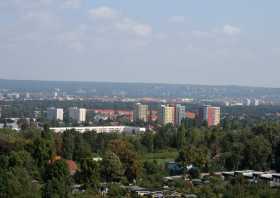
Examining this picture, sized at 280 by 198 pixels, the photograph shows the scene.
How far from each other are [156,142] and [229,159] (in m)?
6.57

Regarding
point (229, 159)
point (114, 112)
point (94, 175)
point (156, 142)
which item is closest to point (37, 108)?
point (114, 112)

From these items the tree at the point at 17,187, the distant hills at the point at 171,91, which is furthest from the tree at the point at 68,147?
the distant hills at the point at 171,91

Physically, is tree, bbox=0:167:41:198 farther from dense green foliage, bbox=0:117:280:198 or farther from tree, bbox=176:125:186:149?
tree, bbox=176:125:186:149

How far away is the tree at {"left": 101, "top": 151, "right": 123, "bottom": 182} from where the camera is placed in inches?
751

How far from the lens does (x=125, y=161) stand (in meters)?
20.3

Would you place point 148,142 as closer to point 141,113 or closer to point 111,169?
point 111,169

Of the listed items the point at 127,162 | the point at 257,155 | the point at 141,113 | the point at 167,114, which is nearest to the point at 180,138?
the point at 257,155

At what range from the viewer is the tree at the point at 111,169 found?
1908 centimetres

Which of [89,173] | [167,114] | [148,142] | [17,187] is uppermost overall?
[17,187]

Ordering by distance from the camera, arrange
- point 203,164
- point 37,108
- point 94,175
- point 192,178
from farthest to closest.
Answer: point 37,108 < point 203,164 < point 192,178 < point 94,175

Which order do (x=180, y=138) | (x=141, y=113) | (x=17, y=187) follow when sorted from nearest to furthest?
1. (x=17, y=187)
2. (x=180, y=138)
3. (x=141, y=113)

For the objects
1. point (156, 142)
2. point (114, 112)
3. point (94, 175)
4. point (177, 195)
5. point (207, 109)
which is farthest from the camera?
point (114, 112)

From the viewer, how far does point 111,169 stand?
19094 millimetres

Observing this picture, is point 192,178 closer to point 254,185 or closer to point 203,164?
point 203,164
